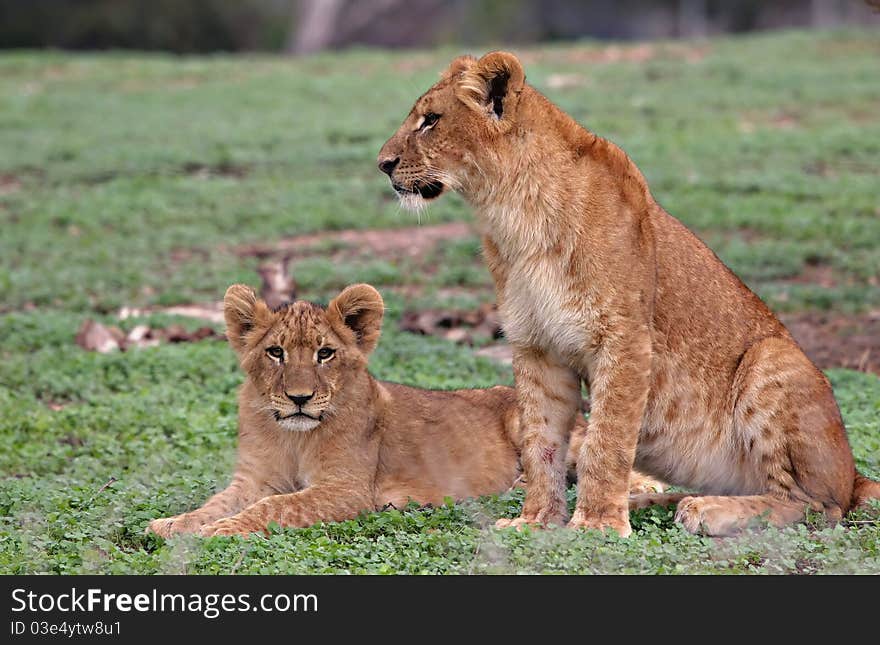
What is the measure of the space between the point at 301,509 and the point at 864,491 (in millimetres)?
2505

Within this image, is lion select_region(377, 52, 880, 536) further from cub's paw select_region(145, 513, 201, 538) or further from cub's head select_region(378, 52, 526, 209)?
cub's paw select_region(145, 513, 201, 538)

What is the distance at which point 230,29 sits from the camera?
3409 centimetres

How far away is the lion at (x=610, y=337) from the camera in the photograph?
5828 millimetres

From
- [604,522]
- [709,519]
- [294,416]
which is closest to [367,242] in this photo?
[294,416]

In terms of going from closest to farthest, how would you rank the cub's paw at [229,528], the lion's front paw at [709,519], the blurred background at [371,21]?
the lion's front paw at [709,519], the cub's paw at [229,528], the blurred background at [371,21]

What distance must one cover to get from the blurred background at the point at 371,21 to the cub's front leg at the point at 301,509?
28.1 metres

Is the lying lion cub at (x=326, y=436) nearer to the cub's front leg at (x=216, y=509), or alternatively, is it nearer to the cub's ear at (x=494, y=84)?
the cub's front leg at (x=216, y=509)

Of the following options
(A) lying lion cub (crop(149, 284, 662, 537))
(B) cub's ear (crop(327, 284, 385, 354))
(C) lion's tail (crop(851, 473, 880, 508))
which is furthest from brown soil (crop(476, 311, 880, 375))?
(C) lion's tail (crop(851, 473, 880, 508))

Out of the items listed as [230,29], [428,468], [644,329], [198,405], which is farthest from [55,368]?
[230,29]

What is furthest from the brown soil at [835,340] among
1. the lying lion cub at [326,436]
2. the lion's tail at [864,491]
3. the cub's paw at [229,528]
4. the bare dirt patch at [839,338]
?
the cub's paw at [229,528]

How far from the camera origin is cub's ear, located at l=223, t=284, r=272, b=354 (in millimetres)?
6523

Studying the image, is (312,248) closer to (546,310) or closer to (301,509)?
(301,509)

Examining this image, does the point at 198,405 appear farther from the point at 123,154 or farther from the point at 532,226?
the point at 123,154

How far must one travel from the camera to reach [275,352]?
6.39 m
